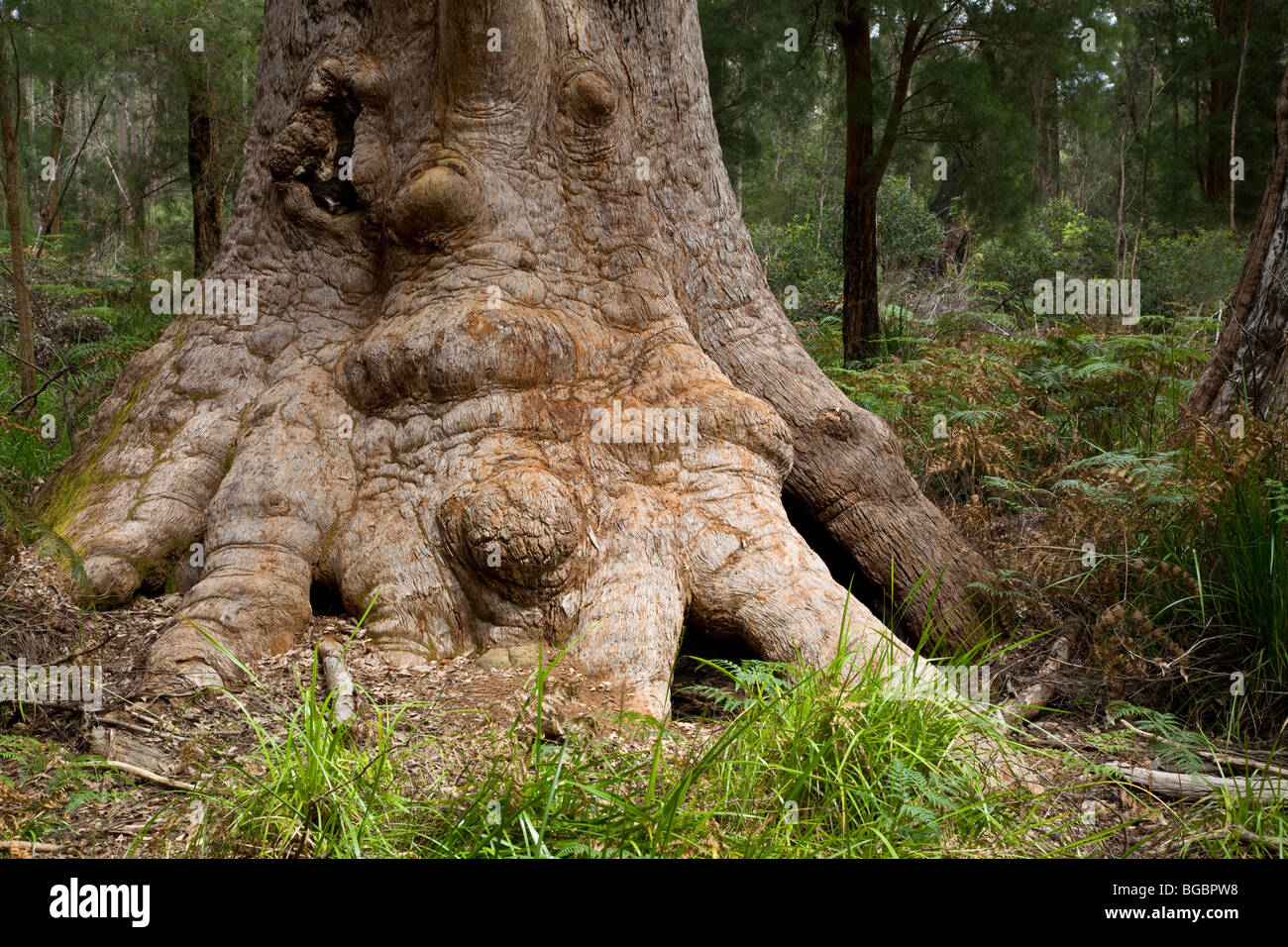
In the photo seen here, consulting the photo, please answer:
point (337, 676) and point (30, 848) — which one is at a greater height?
point (337, 676)

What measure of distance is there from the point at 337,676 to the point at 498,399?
55.2 inches

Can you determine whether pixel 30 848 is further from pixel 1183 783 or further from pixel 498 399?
pixel 1183 783

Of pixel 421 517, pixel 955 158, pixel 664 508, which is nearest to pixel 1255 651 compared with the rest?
pixel 664 508

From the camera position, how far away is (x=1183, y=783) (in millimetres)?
3090

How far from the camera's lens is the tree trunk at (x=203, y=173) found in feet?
32.6

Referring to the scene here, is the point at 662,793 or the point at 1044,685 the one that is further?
the point at 1044,685

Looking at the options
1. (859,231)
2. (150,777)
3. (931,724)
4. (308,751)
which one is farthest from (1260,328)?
(859,231)

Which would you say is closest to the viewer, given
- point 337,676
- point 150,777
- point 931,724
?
point 150,777

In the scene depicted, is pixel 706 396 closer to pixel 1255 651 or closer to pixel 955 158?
pixel 1255 651

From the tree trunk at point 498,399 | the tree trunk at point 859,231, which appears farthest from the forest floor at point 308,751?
the tree trunk at point 859,231

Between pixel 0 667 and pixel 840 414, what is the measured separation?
3.79 metres

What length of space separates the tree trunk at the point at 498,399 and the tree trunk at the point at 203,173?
5177 mm

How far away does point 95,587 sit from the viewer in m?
4.35

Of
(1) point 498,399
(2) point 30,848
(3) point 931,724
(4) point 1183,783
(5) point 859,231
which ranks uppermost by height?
(5) point 859,231
